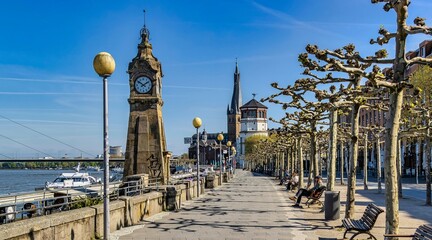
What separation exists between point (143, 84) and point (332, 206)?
14907 mm

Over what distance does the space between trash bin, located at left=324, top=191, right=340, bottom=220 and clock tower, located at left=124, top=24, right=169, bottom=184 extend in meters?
12.9

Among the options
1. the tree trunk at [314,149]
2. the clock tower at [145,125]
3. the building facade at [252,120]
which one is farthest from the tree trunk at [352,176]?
the building facade at [252,120]

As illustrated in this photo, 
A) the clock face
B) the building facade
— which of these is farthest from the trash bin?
the building facade

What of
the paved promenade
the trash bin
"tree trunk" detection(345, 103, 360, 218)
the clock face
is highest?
the clock face

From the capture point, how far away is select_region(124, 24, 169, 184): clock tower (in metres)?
27.3

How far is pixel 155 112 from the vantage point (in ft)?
90.0

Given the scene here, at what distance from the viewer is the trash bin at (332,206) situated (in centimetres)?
1593

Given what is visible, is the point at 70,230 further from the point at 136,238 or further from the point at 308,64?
the point at 308,64

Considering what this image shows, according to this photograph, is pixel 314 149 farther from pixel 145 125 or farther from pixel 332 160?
pixel 145 125

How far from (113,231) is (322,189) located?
10.2 m

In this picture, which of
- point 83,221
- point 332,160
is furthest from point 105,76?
point 332,160

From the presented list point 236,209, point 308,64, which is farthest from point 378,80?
point 236,209

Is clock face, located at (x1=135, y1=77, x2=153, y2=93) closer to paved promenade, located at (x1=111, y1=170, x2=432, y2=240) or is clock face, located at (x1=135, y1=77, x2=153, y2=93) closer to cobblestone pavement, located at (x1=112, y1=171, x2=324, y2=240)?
paved promenade, located at (x1=111, y1=170, x2=432, y2=240)

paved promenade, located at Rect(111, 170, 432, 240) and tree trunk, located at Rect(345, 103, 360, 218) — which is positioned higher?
tree trunk, located at Rect(345, 103, 360, 218)
